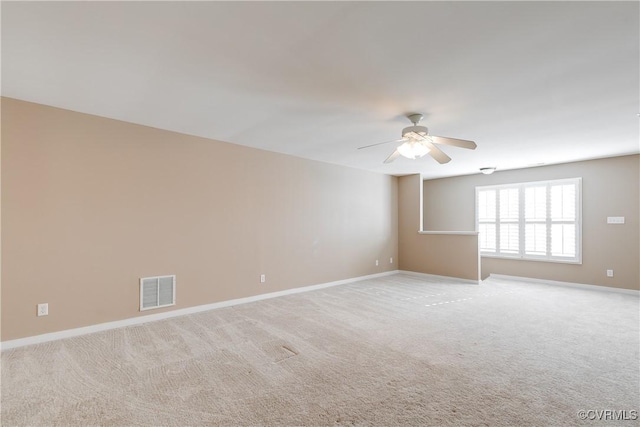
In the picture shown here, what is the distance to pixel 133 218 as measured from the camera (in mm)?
3561

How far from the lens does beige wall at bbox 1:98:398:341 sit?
292 centimetres

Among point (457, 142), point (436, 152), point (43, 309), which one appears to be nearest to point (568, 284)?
point (436, 152)

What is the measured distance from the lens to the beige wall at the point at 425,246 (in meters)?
6.13

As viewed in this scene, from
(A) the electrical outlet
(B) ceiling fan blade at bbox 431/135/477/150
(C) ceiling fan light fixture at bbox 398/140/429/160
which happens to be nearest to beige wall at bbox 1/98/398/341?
(A) the electrical outlet

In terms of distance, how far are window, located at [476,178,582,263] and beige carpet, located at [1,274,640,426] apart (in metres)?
1.91

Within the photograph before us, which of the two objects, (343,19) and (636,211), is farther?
(636,211)

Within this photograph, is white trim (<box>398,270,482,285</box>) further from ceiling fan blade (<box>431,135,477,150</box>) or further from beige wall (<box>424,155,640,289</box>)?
ceiling fan blade (<box>431,135,477,150</box>)

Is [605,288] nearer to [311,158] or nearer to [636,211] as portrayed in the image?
[636,211]

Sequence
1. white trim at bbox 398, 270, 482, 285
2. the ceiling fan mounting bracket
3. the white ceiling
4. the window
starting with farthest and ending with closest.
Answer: white trim at bbox 398, 270, 482, 285, the window, the ceiling fan mounting bracket, the white ceiling

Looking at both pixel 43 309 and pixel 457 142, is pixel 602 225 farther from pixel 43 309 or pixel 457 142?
pixel 43 309

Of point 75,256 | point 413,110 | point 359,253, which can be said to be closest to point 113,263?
point 75,256

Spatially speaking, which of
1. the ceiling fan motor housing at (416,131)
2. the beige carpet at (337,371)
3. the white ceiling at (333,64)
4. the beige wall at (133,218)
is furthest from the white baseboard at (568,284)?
the ceiling fan motor housing at (416,131)

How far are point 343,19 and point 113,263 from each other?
349 cm

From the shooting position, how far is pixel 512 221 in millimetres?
6449
